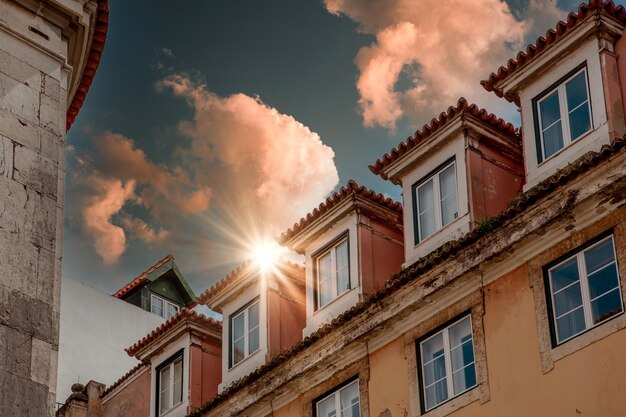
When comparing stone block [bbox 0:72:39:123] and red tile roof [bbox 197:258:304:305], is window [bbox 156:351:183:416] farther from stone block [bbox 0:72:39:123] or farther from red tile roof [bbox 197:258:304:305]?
stone block [bbox 0:72:39:123]

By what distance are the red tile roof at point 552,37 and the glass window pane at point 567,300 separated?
360cm

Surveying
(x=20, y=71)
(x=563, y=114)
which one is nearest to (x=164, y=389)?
(x=563, y=114)

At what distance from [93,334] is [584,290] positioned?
64.3 feet

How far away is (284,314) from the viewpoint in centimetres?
2409

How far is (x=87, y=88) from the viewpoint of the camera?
1405cm

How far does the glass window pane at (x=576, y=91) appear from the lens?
60.7ft

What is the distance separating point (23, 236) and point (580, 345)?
8.33m

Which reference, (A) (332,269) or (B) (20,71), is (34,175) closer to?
(B) (20,71)

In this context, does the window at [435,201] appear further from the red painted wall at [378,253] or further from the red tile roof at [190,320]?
the red tile roof at [190,320]

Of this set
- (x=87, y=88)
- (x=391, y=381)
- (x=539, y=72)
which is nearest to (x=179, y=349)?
(x=391, y=381)

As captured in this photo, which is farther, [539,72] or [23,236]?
[539,72]

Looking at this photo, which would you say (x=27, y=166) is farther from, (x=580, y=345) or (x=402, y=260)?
(x=402, y=260)

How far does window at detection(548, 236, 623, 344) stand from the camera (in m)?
16.8

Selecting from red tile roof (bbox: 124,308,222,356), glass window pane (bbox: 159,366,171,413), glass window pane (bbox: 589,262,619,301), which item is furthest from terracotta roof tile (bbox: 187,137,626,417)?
red tile roof (bbox: 124,308,222,356)
